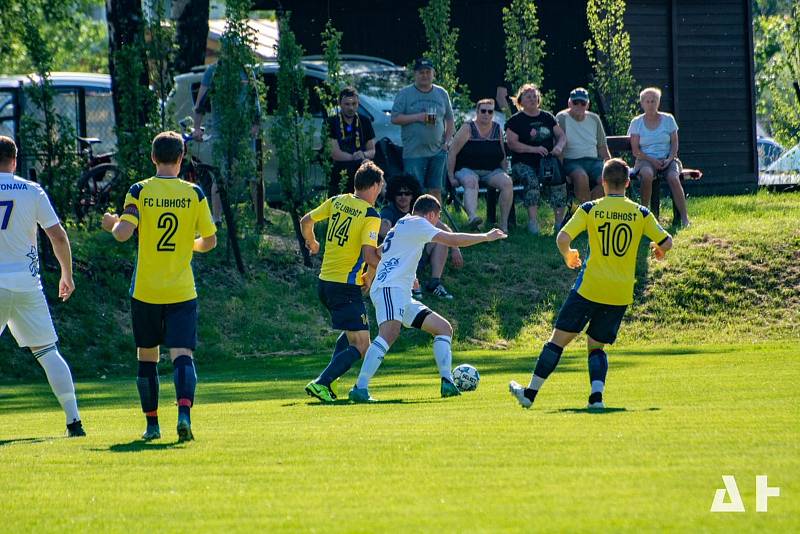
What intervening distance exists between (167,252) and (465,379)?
3687 mm

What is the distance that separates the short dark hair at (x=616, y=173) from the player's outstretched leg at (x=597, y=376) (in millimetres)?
1290

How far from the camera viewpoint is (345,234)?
477 inches

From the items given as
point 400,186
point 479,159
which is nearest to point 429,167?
point 479,159

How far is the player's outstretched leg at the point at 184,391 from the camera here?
30.8 feet

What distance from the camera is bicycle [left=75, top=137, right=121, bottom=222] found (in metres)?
20.2

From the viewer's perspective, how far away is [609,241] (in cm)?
1087

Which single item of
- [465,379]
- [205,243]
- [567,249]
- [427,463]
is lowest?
[465,379]

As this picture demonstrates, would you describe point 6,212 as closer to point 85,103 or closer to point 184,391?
point 184,391

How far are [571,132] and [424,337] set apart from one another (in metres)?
4.21

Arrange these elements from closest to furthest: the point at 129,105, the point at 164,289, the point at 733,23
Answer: the point at 164,289 < the point at 129,105 < the point at 733,23

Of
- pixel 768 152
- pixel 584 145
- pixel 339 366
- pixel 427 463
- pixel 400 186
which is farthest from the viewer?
pixel 768 152

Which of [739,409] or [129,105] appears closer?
[739,409]

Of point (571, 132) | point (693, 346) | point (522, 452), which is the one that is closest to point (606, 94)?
point (571, 132)

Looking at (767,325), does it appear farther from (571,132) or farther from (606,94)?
(606,94)
